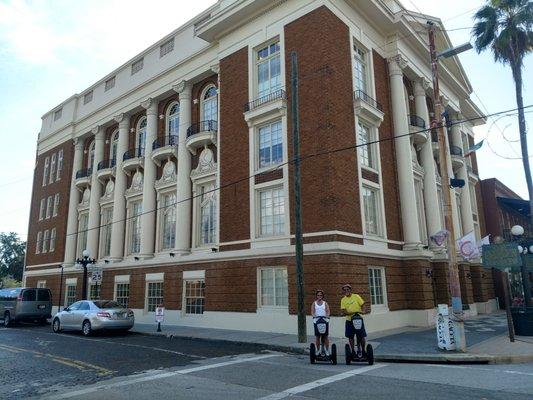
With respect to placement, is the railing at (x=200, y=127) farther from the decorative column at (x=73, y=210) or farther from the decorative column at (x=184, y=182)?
the decorative column at (x=73, y=210)

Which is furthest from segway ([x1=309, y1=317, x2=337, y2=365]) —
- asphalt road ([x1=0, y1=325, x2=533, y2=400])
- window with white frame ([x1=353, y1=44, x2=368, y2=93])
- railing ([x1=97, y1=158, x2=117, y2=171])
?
railing ([x1=97, y1=158, x2=117, y2=171])

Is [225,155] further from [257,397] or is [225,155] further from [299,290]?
[257,397]

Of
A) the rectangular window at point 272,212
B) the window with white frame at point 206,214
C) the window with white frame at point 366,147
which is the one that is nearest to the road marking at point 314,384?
the rectangular window at point 272,212

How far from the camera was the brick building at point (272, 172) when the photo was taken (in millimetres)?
17734

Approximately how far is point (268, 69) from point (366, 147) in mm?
6000

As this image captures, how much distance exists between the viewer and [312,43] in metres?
18.8

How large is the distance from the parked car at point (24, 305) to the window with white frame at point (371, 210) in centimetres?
1932

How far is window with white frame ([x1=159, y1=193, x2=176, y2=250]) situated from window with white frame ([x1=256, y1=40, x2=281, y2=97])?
8.26 m

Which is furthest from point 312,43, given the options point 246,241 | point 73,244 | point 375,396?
point 73,244

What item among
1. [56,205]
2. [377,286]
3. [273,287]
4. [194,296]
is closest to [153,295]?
[194,296]

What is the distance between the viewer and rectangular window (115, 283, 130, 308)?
25.6 meters

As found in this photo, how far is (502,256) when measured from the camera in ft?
44.3

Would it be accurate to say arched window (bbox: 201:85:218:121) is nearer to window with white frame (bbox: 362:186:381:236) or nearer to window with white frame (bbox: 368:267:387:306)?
window with white frame (bbox: 362:186:381:236)

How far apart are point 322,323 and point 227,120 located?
13.7 meters
